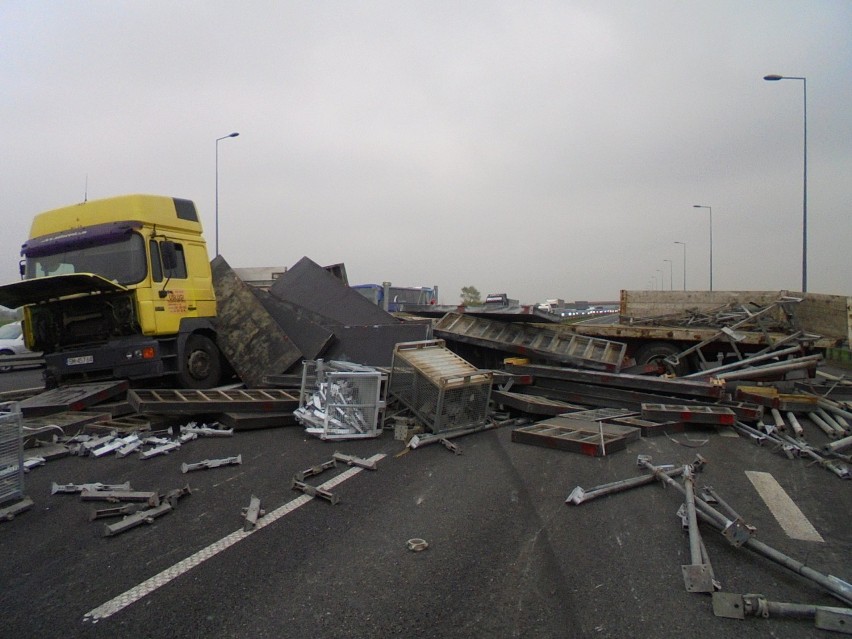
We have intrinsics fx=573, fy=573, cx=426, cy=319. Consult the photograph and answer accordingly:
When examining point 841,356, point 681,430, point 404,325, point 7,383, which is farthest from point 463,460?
point 841,356

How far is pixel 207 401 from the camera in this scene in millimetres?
8086

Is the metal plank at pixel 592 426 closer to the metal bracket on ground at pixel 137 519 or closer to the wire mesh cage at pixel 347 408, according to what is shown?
the wire mesh cage at pixel 347 408

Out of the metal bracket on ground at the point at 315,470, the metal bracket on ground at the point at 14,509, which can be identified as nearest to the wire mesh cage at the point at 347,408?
the metal bracket on ground at the point at 315,470

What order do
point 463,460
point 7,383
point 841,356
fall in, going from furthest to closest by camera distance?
point 841,356 < point 7,383 < point 463,460

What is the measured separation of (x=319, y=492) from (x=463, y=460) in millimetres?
2013

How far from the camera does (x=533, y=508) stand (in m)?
4.92

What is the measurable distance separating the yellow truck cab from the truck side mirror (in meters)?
0.02

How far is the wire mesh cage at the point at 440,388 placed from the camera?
Answer: 7.52 meters

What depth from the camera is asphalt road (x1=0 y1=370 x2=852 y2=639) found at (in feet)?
10.4

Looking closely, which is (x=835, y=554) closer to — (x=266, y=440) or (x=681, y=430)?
(x=681, y=430)

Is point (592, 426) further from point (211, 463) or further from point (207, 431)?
point (207, 431)

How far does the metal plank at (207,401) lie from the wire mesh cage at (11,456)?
2.58 metres

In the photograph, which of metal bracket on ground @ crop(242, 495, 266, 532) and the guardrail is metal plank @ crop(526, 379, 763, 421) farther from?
the guardrail

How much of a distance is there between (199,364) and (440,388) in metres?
4.86
